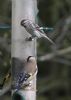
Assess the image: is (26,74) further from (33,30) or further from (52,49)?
(52,49)

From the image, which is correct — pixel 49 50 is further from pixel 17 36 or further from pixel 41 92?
pixel 17 36

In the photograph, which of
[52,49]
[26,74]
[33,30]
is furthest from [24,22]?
[52,49]

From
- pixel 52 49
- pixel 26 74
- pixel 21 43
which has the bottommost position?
pixel 52 49

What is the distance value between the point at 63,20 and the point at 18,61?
5394 millimetres

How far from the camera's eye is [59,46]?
28.4ft

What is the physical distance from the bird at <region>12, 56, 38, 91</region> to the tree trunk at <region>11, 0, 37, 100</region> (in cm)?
3

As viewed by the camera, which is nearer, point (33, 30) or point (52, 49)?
point (33, 30)

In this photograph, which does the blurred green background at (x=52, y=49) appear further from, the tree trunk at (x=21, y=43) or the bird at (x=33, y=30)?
the bird at (x=33, y=30)

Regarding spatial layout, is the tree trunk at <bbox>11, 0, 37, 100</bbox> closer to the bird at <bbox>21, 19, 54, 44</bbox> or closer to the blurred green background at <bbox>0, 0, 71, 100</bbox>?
the bird at <bbox>21, 19, 54, 44</bbox>

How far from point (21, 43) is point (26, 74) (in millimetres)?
221

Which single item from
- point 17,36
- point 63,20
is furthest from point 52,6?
point 17,36

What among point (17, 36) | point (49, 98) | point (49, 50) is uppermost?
point (17, 36)

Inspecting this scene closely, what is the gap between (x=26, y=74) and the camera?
391 cm

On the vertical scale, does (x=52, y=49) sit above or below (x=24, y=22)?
below
